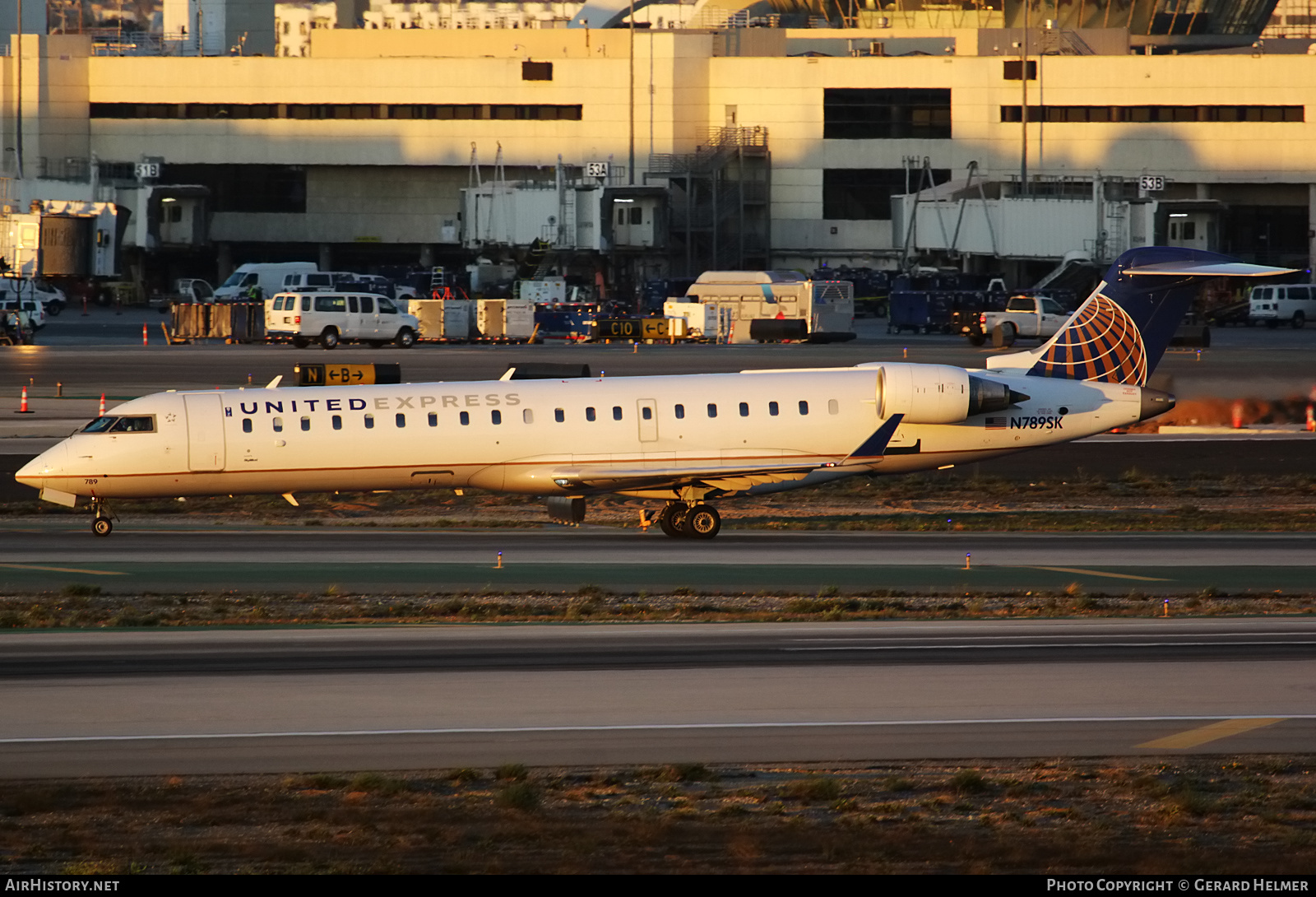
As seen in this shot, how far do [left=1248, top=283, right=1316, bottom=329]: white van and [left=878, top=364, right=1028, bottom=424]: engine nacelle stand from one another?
185 ft

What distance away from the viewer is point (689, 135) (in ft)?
332

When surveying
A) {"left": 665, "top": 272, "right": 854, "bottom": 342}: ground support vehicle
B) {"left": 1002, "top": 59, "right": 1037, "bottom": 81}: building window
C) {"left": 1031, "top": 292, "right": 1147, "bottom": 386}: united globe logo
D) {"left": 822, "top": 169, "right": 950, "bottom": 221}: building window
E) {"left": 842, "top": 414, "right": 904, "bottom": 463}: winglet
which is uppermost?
{"left": 1002, "top": 59, "right": 1037, "bottom": 81}: building window

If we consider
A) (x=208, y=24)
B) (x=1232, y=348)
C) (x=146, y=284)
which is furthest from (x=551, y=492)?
(x=208, y=24)

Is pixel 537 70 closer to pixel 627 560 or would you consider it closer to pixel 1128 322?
pixel 1128 322

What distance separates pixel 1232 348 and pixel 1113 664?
49.8m

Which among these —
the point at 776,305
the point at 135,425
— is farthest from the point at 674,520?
the point at 776,305

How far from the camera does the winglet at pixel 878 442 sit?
29500 millimetres

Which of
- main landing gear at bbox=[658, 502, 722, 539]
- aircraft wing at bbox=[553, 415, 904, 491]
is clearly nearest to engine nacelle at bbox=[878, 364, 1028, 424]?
aircraft wing at bbox=[553, 415, 904, 491]

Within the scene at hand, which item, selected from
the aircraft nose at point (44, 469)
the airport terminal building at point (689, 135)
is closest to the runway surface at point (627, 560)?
the aircraft nose at point (44, 469)

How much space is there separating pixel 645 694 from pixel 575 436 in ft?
38.0

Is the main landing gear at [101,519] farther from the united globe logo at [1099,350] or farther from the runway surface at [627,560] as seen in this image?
the united globe logo at [1099,350]

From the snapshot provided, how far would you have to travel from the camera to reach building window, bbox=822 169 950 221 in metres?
101

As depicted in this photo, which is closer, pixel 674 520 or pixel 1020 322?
pixel 674 520

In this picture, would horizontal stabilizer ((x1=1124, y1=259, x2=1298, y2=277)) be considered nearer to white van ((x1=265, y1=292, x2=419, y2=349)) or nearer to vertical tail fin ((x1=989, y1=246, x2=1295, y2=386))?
vertical tail fin ((x1=989, y1=246, x2=1295, y2=386))
